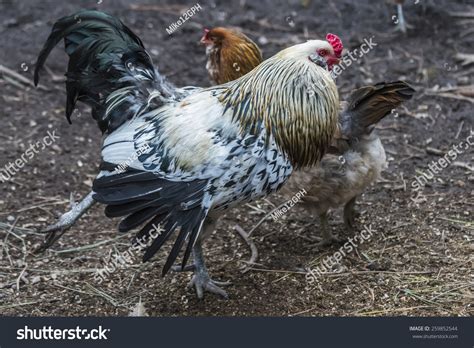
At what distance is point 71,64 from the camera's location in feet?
17.4

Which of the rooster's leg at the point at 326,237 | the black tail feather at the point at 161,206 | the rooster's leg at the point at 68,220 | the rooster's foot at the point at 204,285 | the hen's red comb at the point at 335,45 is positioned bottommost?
the rooster's leg at the point at 326,237

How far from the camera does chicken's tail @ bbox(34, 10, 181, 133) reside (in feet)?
16.9

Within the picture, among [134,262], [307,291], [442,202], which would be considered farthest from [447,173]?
[134,262]

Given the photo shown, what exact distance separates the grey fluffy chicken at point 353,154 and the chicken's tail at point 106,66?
121 centimetres

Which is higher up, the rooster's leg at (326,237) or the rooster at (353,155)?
the rooster at (353,155)

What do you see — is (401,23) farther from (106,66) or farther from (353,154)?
(106,66)

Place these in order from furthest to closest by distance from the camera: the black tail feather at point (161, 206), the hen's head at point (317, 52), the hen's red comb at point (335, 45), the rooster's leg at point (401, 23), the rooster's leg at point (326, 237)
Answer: the rooster's leg at point (401, 23) → the rooster's leg at point (326, 237) → the hen's red comb at point (335, 45) → the hen's head at point (317, 52) → the black tail feather at point (161, 206)

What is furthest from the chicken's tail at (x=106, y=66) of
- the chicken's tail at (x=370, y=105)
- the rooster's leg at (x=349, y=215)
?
the rooster's leg at (x=349, y=215)

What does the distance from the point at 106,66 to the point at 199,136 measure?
0.91m

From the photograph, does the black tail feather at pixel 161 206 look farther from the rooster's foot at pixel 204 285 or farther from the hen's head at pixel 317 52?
the hen's head at pixel 317 52

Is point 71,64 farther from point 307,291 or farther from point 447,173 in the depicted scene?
point 447,173

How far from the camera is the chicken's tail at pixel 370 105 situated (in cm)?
538

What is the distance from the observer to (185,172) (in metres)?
4.70

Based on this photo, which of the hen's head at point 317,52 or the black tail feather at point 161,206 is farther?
the hen's head at point 317,52
